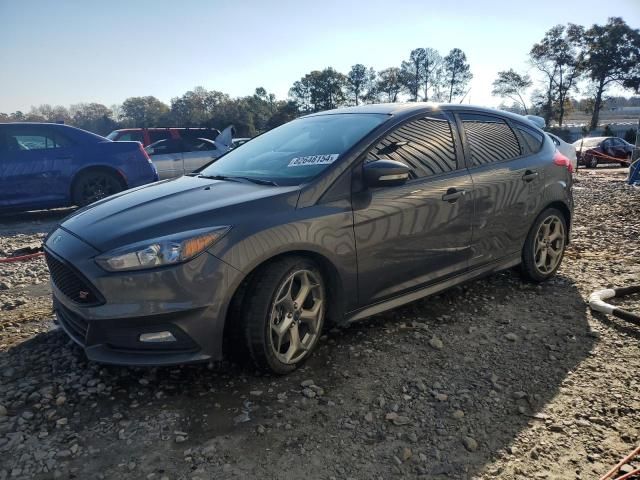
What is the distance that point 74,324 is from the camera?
103 inches

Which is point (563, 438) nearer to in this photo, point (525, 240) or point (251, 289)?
point (251, 289)

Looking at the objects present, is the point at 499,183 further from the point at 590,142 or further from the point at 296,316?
the point at 590,142

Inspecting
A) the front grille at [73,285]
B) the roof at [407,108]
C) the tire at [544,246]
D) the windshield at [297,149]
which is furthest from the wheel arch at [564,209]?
the front grille at [73,285]

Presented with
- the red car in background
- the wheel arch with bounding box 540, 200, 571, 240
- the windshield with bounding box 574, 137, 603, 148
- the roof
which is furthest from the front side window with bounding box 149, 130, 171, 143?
the windshield with bounding box 574, 137, 603, 148

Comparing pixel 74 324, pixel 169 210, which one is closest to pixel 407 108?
pixel 169 210

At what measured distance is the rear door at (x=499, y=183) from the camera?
362 centimetres

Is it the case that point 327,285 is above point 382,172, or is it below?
below

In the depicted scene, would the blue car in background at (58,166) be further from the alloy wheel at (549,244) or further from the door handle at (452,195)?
the alloy wheel at (549,244)

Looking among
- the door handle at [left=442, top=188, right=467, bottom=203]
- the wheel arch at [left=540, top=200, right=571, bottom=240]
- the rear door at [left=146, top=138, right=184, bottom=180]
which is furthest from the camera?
the rear door at [left=146, top=138, right=184, bottom=180]

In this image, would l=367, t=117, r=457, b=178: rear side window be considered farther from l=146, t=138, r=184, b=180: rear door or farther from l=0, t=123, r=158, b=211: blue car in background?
l=146, t=138, r=184, b=180: rear door

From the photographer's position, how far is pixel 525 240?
13.4 feet

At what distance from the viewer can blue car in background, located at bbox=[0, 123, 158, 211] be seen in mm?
7051

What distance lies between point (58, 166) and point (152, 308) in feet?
19.7

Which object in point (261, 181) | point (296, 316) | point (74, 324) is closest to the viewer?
point (74, 324)
